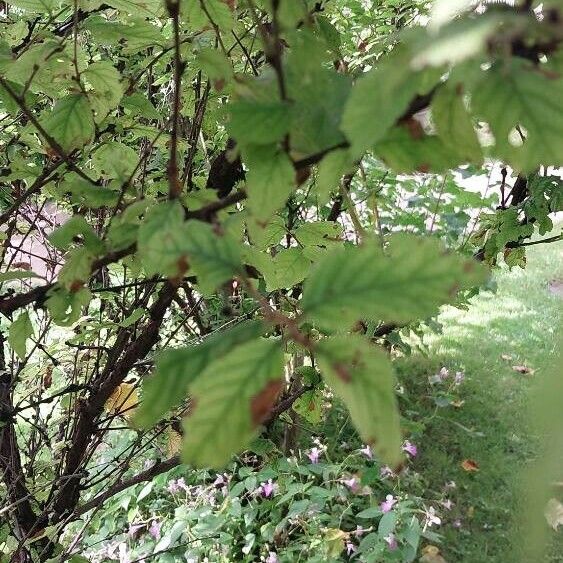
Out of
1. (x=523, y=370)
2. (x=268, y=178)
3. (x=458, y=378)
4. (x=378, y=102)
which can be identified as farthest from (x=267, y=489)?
(x=378, y=102)

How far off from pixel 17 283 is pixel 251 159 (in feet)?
8.20

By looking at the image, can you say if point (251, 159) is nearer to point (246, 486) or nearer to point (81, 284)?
point (81, 284)

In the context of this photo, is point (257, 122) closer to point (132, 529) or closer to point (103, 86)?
point (103, 86)

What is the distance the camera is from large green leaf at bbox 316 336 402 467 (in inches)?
11.6

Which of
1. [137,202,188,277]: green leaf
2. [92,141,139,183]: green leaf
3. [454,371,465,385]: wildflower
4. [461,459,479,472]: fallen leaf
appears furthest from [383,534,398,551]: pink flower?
[137,202,188,277]: green leaf

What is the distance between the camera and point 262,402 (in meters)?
0.30

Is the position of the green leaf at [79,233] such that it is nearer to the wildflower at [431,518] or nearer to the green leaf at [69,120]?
the green leaf at [69,120]

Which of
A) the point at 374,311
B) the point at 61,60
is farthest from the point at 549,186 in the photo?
the point at 374,311

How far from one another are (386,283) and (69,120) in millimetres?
608

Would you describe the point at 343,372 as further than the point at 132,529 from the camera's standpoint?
No

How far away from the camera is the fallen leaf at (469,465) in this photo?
2814 millimetres

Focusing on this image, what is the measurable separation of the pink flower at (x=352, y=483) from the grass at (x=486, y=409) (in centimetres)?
36

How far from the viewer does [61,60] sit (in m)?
0.90

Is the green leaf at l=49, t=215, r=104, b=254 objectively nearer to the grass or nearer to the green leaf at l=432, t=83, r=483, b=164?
the green leaf at l=432, t=83, r=483, b=164
